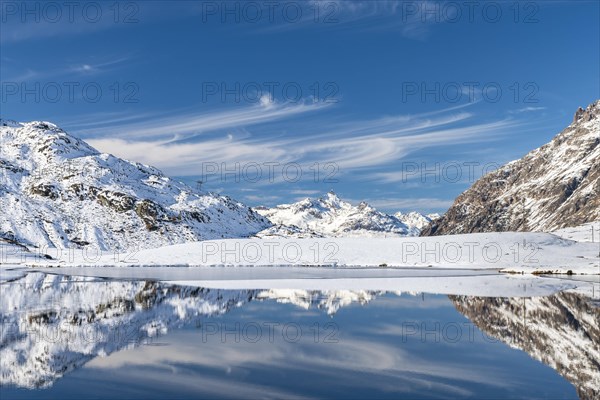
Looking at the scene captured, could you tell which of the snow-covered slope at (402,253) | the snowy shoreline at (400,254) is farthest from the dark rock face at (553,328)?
the snow-covered slope at (402,253)

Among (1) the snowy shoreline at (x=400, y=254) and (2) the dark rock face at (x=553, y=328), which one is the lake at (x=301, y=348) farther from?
(1) the snowy shoreline at (x=400, y=254)

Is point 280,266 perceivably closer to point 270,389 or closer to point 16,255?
point 270,389

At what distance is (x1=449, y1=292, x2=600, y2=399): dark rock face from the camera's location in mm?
14323

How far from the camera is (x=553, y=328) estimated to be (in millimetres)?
19984

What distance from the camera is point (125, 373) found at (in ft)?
45.3

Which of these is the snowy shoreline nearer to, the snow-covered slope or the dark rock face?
the snow-covered slope

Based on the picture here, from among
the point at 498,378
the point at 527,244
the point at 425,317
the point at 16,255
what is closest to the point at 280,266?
the point at 527,244

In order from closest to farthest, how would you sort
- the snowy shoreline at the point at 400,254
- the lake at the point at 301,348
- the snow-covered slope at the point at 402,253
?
the lake at the point at 301,348 < the snowy shoreline at the point at 400,254 < the snow-covered slope at the point at 402,253

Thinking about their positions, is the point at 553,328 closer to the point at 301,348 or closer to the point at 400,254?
the point at 301,348

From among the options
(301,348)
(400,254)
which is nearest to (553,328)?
(301,348)

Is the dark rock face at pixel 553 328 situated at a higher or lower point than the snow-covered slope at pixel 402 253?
lower

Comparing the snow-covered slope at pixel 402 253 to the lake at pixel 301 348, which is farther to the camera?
the snow-covered slope at pixel 402 253

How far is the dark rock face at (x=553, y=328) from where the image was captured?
1432 centimetres

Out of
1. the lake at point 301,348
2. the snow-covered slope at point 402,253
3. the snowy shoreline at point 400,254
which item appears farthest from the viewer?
the snow-covered slope at point 402,253
